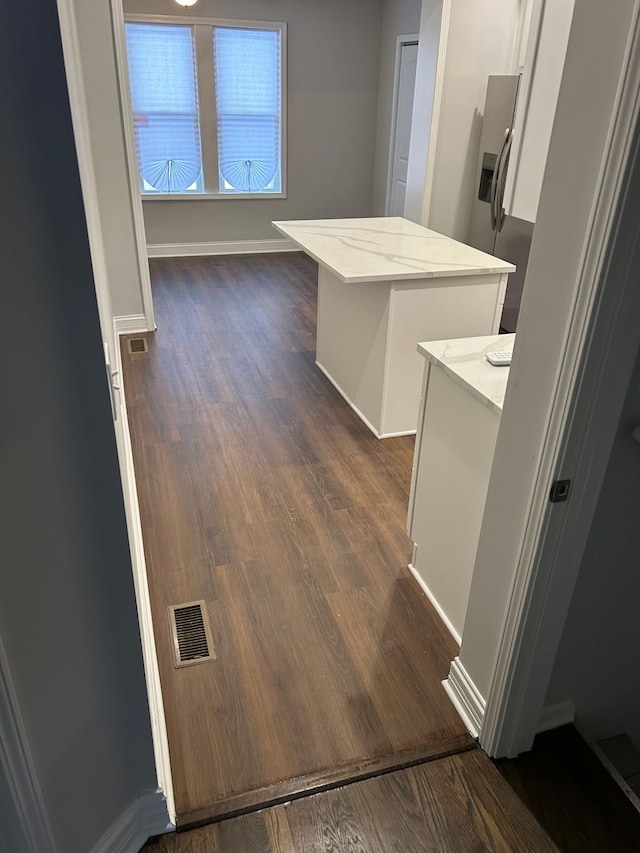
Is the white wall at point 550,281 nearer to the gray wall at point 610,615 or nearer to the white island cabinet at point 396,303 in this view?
the gray wall at point 610,615

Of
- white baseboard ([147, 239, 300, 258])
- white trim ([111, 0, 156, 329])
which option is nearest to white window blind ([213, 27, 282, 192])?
white baseboard ([147, 239, 300, 258])

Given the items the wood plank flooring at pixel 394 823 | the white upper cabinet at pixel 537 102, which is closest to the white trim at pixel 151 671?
the wood plank flooring at pixel 394 823

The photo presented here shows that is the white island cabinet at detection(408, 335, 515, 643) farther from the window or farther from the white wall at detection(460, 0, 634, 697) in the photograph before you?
the window

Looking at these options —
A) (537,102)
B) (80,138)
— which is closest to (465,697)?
(537,102)

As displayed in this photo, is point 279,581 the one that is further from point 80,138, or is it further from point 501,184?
point 501,184

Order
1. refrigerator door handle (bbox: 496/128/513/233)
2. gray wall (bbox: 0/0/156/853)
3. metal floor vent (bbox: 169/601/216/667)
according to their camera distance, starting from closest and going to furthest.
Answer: gray wall (bbox: 0/0/156/853) → metal floor vent (bbox: 169/601/216/667) → refrigerator door handle (bbox: 496/128/513/233)

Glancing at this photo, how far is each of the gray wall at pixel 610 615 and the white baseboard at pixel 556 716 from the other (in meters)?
0.02

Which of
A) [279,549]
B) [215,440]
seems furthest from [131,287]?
[279,549]

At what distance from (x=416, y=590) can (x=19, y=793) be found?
1.51 meters

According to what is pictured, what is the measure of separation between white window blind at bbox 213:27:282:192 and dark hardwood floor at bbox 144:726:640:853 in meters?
6.04

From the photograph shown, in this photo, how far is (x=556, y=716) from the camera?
176 cm

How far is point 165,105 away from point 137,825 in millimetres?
6123

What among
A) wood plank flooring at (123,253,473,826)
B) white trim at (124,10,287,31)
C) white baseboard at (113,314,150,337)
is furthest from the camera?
white trim at (124,10,287,31)

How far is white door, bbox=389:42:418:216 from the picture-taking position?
5892mm
